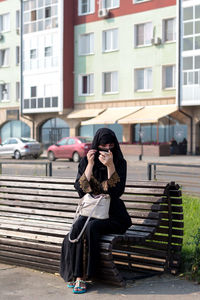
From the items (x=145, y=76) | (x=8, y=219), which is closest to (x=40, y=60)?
(x=145, y=76)

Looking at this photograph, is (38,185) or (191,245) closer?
(191,245)

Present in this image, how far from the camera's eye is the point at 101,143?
570 cm

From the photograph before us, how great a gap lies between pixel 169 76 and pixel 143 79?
6.67 ft

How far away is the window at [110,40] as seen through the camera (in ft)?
132

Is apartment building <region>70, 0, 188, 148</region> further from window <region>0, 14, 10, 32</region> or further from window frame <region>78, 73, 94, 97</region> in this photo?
window <region>0, 14, 10, 32</region>

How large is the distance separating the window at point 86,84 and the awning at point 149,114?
5890mm

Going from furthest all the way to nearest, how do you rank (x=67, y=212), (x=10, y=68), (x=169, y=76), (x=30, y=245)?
(x=10, y=68), (x=169, y=76), (x=67, y=212), (x=30, y=245)

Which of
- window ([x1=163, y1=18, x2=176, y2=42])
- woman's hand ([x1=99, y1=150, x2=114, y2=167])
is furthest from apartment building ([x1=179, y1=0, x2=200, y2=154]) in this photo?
woman's hand ([x1=99, y1=150, x2=114, y2=167])

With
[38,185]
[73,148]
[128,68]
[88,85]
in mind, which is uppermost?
[128,68]

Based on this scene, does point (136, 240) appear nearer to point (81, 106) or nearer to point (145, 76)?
point (145, 76)

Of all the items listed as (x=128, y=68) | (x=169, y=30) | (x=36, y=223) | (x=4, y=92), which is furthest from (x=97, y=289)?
(x=4, y=92)

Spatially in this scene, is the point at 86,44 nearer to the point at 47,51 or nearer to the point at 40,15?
the point at 47,51

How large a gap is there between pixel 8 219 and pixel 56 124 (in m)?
38.5

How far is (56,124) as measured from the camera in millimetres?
45094
